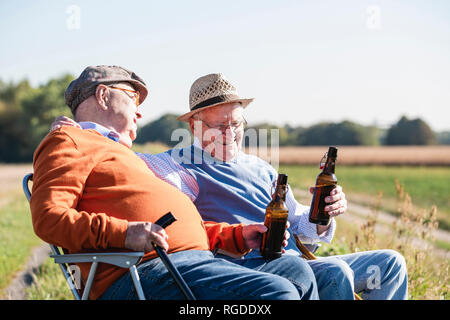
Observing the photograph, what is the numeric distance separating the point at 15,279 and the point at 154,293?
16.1 ft

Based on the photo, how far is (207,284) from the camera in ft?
7.09

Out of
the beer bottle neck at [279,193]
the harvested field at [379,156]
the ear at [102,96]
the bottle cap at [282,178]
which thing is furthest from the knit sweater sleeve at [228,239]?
the harvested field at [379,156]

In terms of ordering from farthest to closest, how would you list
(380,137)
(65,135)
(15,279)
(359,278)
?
(380,137) < (15,279) < (359,278) < (65,135)

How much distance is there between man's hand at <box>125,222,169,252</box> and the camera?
2.15m

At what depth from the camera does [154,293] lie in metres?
2.19

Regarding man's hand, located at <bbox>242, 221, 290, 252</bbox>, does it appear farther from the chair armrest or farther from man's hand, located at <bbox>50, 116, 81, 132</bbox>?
man's hand, located at <bbox>50, 116, 81, 132</bbox>

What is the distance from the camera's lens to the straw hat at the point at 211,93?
9.88 ft

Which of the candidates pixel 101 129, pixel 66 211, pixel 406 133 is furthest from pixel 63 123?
pixel 406 133

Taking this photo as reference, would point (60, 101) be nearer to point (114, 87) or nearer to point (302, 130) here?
point (302, 130)

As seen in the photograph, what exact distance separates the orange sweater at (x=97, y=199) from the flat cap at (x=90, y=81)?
317mm

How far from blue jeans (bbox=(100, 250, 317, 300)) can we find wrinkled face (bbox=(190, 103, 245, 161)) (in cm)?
95

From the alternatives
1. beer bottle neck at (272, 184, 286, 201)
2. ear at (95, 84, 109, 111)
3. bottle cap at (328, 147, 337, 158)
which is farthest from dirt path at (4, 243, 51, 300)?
bottle cap at (328, 147, 337, 158)

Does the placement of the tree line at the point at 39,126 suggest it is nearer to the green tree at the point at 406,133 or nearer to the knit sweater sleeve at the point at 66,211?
the green tree at the point at 406,133
